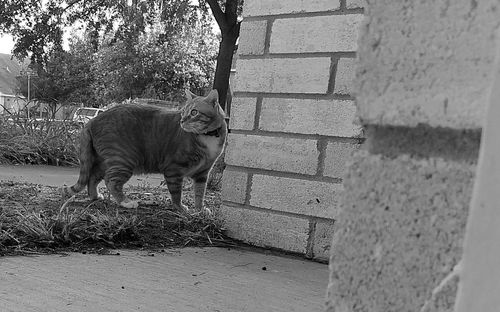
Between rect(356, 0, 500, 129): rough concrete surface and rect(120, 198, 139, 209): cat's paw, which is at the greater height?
rect(356, 0, 500, 129): rough concrete surface

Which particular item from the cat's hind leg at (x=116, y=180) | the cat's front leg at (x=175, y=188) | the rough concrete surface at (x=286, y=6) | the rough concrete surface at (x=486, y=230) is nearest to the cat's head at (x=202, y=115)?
the cat's front leg at (x=175, y=188)

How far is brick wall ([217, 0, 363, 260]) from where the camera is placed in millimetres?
3158

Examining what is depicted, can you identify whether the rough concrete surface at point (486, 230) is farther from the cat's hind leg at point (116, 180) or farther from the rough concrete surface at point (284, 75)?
the cat's hind leg at point (116, 180)

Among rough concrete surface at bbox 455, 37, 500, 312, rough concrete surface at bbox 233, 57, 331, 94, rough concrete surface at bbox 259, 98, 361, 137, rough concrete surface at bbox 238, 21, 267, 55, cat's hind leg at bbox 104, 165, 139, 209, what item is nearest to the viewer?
rough concrete surface at bbox 455, 37, 500, 312

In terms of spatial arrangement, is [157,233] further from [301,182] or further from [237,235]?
[301,182]

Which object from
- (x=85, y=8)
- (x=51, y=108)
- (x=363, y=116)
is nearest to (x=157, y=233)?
(x=363, y=116)

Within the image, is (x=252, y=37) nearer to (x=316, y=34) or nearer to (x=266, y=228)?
(x=316, y=34)

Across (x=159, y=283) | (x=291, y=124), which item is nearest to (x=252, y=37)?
(x=291, y=124)

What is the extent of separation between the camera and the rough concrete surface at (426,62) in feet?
1.92

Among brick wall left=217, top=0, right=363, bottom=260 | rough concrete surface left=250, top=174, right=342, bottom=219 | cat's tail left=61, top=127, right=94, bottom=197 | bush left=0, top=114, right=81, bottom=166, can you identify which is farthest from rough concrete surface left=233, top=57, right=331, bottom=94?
bush left=0, top=114, right=81, bottom=166

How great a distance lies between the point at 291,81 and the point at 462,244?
9.25 ft

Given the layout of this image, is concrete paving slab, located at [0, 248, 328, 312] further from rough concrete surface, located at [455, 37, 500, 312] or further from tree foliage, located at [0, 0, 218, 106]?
tree foliage, located at [0, 0, 218, 106]

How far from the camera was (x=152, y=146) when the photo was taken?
14.9ft

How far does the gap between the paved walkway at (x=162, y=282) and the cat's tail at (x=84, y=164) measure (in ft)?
5.39
